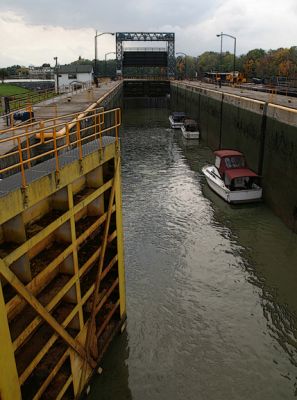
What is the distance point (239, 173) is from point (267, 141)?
2630mm

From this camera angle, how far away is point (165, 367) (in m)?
10.5

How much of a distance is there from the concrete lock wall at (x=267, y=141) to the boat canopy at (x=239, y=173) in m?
0.89

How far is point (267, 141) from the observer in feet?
74.4

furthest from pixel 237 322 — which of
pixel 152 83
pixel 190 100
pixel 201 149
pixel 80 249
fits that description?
pixel 152 83

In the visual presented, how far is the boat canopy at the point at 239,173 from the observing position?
21.9 metres

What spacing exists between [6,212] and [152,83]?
8294 centimetres

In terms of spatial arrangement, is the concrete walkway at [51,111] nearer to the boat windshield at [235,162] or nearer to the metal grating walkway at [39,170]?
the metal grating walkway at [39,170]

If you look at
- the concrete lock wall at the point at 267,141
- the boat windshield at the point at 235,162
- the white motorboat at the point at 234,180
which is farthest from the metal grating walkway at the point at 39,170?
the boat windshield at the point at 235,162

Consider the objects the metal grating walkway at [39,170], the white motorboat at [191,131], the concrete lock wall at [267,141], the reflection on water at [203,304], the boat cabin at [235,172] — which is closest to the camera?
the metal grating walkway at [39,170]

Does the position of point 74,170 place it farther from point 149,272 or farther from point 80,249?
point 149,272

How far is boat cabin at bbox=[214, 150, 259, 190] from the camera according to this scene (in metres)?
22.1

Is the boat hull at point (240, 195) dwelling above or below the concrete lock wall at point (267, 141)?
below

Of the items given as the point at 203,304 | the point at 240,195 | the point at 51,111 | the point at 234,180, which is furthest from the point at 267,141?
the point at 51,111

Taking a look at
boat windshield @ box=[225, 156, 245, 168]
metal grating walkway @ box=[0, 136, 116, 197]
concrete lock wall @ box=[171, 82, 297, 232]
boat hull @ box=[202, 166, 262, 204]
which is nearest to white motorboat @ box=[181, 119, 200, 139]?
concrete lock wall @ box=[171, 82, 297, 232]
